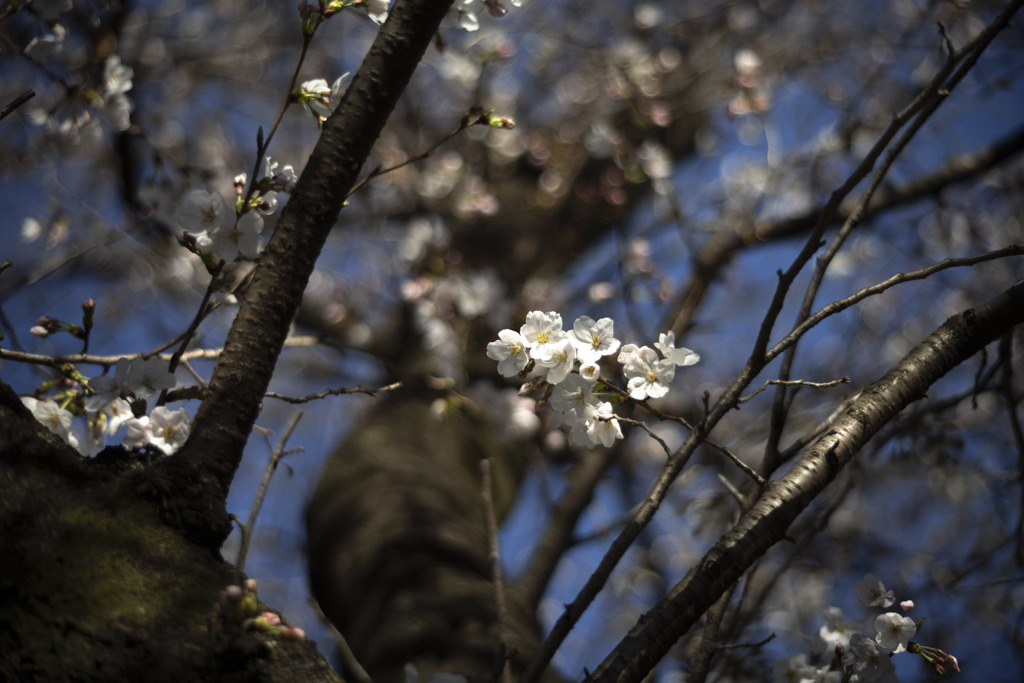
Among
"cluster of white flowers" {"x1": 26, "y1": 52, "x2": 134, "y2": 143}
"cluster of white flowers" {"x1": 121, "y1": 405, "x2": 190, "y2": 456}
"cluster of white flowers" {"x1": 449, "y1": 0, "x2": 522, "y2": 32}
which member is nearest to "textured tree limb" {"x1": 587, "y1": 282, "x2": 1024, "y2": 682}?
"cluster of white flowers" {"x1": 121, "y1": 405, "x2": 190, "y2": 456}

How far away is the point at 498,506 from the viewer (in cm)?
270

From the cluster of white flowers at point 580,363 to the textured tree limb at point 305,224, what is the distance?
0.36 metres

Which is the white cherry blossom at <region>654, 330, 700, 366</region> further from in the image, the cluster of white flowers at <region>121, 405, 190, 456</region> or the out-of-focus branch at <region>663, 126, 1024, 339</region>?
the out-of-focus branch at <region>663, 126, 1024, 339</region>

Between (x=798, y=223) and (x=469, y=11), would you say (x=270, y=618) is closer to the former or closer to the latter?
(x=469, y=11)

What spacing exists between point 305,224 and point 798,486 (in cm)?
87

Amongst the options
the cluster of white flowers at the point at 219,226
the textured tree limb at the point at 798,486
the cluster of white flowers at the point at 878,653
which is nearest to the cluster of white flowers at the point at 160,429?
the cluster of white flowers at the point at 219,226

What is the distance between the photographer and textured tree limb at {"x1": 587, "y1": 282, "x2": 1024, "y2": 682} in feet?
2.97

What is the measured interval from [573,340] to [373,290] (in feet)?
13.5

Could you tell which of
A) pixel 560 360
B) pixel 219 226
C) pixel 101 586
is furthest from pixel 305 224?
pixel 101 586

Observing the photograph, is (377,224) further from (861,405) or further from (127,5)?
(861,405)

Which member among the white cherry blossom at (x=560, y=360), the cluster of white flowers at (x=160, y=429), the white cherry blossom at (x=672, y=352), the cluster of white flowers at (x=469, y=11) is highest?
the cluster of white flowers at (x=469, y=11)

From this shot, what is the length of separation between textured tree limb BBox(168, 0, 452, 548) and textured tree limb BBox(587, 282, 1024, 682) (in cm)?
66

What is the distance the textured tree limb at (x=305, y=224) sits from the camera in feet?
3.44

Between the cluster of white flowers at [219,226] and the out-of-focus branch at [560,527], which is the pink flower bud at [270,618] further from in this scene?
the out-of-focus branch at [560,527]
